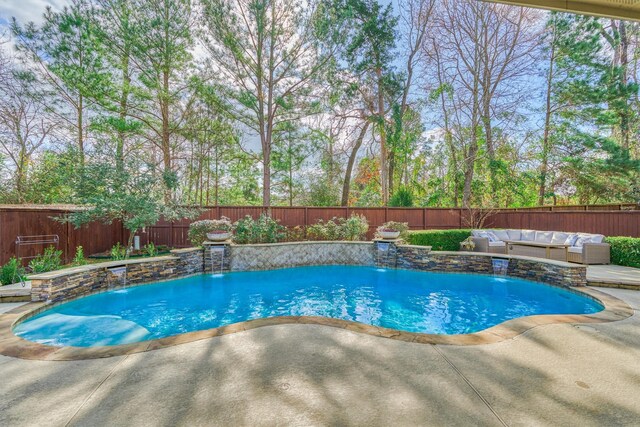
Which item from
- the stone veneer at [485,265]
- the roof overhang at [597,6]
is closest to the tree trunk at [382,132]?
the stone veneer at [485,265]

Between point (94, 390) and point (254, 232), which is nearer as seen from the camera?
point (94, 390)

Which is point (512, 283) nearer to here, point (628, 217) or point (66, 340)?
point (628, 217)

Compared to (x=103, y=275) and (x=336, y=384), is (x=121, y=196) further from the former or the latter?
(x=336, y=384)

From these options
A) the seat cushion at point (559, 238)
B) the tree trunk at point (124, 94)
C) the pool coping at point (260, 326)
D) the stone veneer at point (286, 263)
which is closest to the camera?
the pool coping at point (260, 326)

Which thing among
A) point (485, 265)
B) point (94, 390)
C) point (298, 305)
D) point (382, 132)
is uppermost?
point (382, 132)

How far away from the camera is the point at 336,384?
1939 millimetres

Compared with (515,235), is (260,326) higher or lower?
lower

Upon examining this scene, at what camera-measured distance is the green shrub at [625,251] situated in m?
6.95

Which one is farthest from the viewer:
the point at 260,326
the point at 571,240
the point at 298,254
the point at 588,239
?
the point at 298,254

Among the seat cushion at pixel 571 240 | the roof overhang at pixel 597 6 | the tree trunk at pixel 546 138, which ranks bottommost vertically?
the seat cushion at pixel 571 240

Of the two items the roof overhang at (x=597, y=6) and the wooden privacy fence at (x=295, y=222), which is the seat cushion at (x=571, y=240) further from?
the roof overhang at (x=597, y=6)

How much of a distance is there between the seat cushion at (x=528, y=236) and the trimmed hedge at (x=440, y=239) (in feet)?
5.03

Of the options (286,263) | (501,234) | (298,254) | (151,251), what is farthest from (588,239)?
(151,251)

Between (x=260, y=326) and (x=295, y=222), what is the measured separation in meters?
8.61
